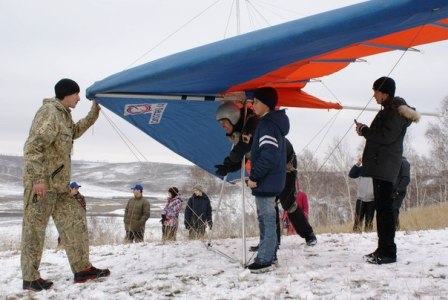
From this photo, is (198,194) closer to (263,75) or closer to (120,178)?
(263,75)

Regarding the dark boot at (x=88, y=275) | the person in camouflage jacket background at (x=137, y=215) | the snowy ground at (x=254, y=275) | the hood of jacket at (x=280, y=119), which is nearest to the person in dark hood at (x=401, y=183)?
the snowy ground at (x=254, y=275)

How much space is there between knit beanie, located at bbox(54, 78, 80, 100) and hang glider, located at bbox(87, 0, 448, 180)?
229mm

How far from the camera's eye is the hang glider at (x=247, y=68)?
3369 mm

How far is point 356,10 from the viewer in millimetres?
3326

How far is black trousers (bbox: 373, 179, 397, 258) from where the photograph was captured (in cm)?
438

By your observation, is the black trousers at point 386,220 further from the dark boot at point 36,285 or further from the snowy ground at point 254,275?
the dark boot at point 36,285

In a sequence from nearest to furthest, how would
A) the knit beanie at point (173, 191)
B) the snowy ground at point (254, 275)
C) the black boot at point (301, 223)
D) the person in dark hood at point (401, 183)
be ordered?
the snowy ground at point (254, 275) < the black boot at point (301, 223) < the person in dark hood at point (401, 183) < the knit beanie at point (173, 191)

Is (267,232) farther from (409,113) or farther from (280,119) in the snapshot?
(409,113)

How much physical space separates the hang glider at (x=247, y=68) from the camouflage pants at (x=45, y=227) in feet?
4.06

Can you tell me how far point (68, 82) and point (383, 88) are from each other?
3288 millimetres

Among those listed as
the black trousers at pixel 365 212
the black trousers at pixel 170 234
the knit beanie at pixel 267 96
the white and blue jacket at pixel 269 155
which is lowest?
the black trousers at pixel 170 234

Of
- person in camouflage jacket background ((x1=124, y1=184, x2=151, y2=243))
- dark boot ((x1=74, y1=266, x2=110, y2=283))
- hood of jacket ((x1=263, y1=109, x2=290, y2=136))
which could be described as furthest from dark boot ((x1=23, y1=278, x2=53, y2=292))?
person in camouflage jacket background ((x1=124, y1=184, x2=151, y2=243))

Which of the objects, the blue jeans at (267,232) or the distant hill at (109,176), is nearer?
the blue jeans at (267,232)

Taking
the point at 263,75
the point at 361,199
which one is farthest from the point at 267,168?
the point at 361,199
